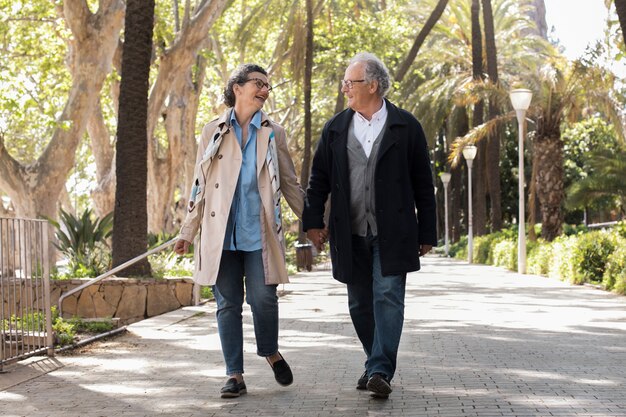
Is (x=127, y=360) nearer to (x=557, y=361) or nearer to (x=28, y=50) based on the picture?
(x=557, y=361)

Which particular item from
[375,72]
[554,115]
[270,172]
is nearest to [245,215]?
[270,172]

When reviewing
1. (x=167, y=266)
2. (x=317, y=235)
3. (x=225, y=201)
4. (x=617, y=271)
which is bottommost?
(x=617, y=271)

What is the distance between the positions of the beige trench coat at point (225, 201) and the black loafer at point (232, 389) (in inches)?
24.9

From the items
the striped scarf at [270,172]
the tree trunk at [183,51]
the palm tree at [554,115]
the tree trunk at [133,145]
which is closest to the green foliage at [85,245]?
the tree trunk at [133,145]

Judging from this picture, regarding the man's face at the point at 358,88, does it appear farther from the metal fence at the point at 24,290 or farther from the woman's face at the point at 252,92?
the metal fence at the point at 24,290

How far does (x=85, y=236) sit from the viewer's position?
18.0 meters

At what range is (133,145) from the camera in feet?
50.9

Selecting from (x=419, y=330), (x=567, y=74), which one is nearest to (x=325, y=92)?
(x=567, y=74)

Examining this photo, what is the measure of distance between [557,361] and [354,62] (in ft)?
9.88

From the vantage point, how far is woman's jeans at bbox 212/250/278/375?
710cm

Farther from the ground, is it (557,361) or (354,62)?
(354,62)

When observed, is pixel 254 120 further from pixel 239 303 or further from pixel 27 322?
pixel 27 322

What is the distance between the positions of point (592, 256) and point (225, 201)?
47.6 feet

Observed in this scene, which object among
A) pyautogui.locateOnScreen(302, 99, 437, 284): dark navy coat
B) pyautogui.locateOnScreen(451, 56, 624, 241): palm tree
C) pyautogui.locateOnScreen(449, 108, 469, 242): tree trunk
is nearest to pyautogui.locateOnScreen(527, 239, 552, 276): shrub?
pyautogui.locateOnScreen(451, 56, 624, 241): palm tree
